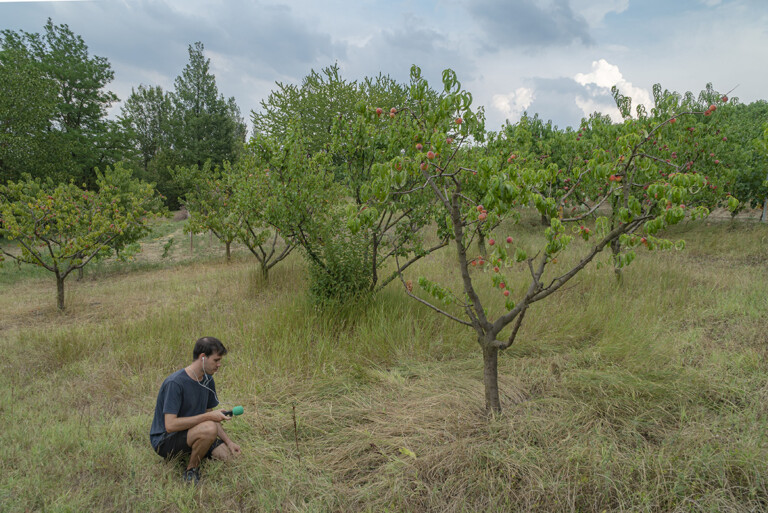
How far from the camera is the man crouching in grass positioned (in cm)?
288

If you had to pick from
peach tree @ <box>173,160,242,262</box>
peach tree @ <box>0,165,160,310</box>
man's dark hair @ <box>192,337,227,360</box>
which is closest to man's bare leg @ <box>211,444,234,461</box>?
man's dark hair @ <box>192,337,227,360</box>

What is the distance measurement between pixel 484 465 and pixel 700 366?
2712 millimetres

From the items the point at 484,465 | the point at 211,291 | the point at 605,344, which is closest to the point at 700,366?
the point at 605,344

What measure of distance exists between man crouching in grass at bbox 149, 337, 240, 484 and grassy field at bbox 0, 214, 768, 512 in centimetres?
12

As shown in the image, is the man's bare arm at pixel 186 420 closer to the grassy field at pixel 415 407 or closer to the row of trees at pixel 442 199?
the grassy field at pixel 415 407

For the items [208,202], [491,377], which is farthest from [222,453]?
[208,202]

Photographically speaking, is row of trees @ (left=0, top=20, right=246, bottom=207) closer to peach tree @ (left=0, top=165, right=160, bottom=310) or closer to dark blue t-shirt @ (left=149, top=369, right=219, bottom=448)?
peach tree @ (left=0, top=165, right=160, bottom=310)

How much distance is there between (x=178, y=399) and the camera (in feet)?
9.55

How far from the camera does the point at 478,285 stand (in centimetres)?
693

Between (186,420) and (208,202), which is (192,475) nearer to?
(186,420)

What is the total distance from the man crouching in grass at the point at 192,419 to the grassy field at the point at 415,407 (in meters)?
0.12

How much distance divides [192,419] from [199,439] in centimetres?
15

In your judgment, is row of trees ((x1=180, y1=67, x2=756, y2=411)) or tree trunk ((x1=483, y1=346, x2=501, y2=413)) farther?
tree trunk ((x1=483, y1=346, x2=501, y2=413))

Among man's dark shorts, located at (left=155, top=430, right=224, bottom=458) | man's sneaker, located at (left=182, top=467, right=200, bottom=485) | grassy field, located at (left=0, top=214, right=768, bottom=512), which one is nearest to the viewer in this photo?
grassy field, located at (left=0, top=214, right=768, bottom=512)
